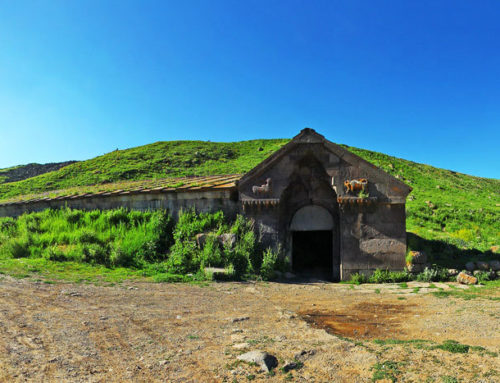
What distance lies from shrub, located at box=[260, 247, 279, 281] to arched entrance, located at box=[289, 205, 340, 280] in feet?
3.61

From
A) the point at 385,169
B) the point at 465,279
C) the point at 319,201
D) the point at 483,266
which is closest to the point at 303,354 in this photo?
the point at 465,279

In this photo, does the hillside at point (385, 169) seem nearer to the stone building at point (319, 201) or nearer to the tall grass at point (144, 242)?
the stone building at point (319, 201)

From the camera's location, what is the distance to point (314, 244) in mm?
11711

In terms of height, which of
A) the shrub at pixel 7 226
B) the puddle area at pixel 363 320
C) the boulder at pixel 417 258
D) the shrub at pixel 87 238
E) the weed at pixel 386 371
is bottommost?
the puddle area at pixel 363 320

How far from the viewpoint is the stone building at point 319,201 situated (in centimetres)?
843

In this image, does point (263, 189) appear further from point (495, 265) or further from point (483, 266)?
point (495, 265)

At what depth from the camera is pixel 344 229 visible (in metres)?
8.65

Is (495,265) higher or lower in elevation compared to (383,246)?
lower

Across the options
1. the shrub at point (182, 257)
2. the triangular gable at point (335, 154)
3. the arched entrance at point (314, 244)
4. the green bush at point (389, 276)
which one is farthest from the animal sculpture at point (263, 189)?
the green bush at point (389, 276)

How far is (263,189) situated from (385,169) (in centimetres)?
1763

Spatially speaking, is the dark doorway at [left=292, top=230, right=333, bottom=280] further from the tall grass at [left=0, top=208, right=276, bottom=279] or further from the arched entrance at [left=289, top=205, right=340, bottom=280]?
the tall grass at [left=0, top=208, right=276, bottom=279]

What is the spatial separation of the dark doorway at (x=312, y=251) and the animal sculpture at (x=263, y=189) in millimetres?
2537

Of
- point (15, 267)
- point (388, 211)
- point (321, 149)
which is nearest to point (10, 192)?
point (15, 267)

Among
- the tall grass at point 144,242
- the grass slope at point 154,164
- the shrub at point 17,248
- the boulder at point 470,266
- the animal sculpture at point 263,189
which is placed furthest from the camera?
the grass slope at point 154,164
